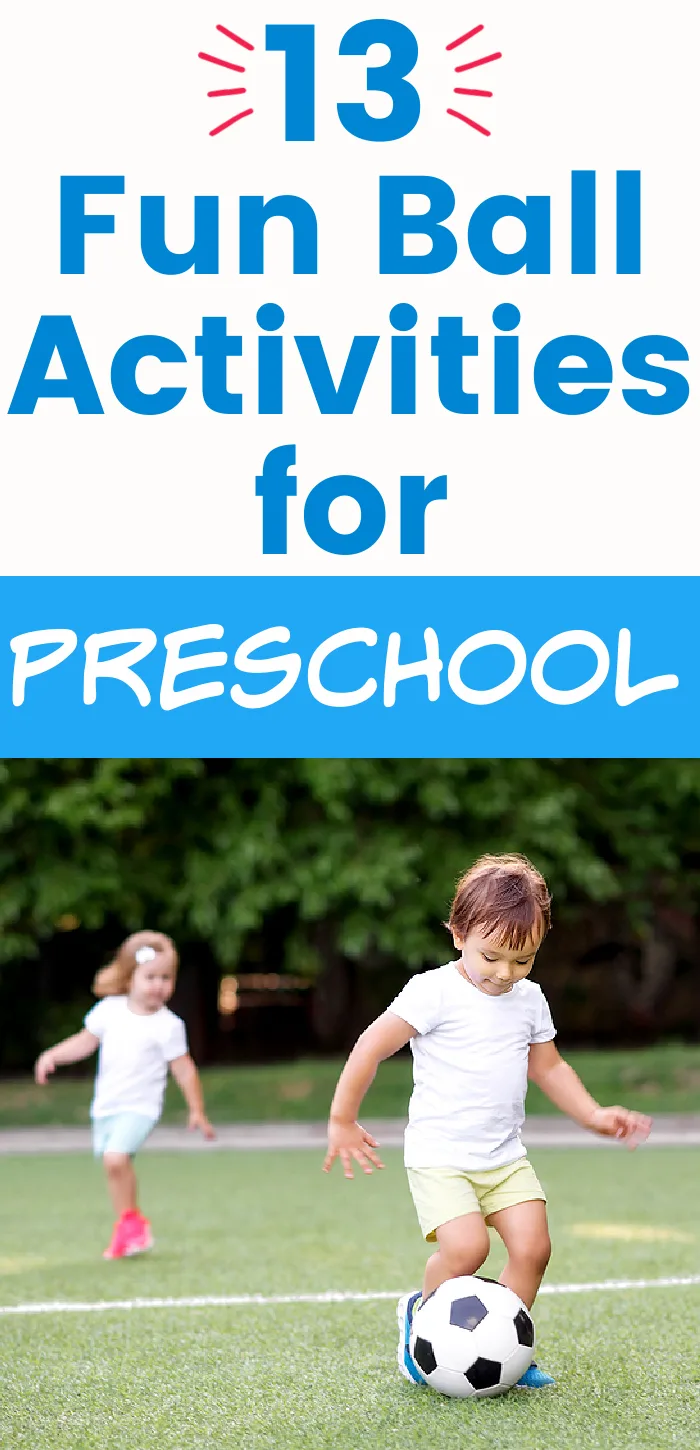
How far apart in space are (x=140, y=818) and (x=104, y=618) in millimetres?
9051

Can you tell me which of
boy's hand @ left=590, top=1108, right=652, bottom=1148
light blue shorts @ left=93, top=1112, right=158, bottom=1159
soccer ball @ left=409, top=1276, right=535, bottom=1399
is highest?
boy's hand @ left=590, top=1108, right=652, bottom=1148

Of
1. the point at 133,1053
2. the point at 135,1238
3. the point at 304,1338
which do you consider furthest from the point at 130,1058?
the point at 304,1338

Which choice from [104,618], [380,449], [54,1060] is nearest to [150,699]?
[104,618]

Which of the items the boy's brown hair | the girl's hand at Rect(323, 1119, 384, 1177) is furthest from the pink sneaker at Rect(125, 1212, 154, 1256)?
the boy's brown hair

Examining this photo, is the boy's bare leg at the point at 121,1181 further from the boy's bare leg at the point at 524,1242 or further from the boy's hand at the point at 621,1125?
the boy's hand at the point at 621,1125

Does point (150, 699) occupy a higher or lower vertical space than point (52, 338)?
lower

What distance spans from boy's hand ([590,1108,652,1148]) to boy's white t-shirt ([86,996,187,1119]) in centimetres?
421

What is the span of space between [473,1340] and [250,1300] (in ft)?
8.31

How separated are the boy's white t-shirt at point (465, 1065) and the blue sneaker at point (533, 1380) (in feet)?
2.00

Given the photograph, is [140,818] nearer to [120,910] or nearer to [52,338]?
[120,910]

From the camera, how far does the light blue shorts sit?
9.69 m

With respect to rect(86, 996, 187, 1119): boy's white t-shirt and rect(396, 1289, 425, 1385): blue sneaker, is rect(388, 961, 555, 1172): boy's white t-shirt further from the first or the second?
rect(86, 996, 187, 1119): boy's white t-shirt

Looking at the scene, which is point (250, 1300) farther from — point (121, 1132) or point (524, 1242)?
point (524, 1242)

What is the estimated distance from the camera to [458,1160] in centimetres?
581
